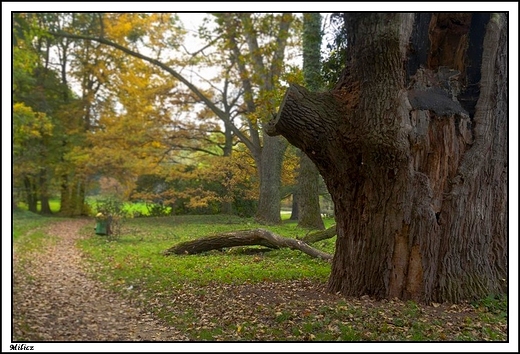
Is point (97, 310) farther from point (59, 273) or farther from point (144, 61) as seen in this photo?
point (144, 61)

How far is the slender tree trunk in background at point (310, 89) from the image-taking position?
6816mm

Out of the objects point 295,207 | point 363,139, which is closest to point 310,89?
point 295,207

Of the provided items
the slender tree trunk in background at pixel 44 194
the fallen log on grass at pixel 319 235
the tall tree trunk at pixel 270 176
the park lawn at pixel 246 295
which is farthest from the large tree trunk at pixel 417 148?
the slender tree trunk in background at pixel 44 194

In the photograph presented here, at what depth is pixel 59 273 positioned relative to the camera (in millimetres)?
5203

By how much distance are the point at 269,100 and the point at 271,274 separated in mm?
2506

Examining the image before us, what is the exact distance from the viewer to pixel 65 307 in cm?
486

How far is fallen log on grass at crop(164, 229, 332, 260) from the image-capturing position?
6544 mm

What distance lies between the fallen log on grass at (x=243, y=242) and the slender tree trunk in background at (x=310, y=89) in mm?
470

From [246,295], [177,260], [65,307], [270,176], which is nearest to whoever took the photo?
[65,307]

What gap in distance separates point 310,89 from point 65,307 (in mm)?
4380

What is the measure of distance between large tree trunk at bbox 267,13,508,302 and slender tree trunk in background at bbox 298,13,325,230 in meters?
1.44

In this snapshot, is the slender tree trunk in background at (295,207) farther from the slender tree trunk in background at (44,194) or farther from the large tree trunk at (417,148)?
the slender tree trunk in background at (44,194)

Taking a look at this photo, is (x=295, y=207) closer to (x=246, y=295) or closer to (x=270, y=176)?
(x=270, y=176)

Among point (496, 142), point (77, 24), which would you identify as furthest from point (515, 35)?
point (77, 24)
